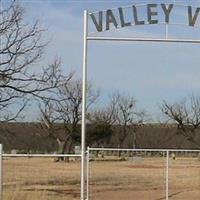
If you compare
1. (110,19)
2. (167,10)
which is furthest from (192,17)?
(110,19)

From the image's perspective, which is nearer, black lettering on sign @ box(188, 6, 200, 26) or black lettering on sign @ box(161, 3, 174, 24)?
black lettering on sign @ box(161, 3, 174, 24)

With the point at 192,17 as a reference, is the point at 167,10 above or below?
above

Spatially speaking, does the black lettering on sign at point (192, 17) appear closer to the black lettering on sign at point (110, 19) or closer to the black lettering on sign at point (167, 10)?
the black lettering on sign at point (167, 10)

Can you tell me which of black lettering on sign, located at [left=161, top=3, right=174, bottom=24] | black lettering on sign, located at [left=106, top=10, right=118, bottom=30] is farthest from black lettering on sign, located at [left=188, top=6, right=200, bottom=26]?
black lettering on sign, located at [left=106, top=10, right=118, bottom=30]

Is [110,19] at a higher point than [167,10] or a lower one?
lower

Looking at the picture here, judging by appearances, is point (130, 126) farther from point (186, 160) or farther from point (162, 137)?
point (186, 160)

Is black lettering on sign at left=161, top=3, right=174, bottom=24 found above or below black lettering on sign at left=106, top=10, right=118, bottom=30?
above

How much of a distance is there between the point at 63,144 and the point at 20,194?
57.2 meters

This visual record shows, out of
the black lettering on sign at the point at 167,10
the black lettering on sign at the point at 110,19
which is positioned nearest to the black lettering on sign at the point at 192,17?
the black lettering on sign at the point at 167,10

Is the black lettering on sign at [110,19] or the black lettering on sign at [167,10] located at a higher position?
the black lettering on sign at [167,10]

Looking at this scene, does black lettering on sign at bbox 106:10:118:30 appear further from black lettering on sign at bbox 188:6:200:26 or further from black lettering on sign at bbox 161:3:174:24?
black lettering on sign at bbox 188:6:200:26

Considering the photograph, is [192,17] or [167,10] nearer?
[167,10]

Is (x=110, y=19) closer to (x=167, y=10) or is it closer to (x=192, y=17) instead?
(x=167, y=10)

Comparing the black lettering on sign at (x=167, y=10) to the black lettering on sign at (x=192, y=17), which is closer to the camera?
the black lettering on sign at (x=167, y=10)
